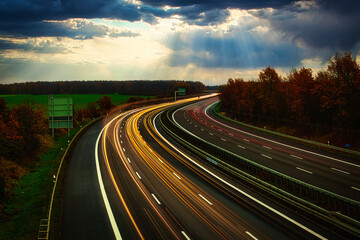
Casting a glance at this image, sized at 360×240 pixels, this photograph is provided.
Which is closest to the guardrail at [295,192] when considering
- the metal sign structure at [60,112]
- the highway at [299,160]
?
the highway at [299,160]

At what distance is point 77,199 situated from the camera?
65.5ft

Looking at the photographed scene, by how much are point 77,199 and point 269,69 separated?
2283 inches

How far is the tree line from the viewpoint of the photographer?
3959 centimetres

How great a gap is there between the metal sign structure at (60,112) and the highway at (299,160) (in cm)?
2434

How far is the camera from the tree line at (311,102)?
39594mm

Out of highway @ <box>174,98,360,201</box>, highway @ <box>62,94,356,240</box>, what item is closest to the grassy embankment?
highway @ <box>62,94,356,240</box>

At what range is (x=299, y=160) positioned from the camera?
98.8 ft

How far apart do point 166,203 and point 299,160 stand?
62.4ft

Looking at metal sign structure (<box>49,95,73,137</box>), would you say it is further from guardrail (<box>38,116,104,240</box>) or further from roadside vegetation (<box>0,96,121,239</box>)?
guardrail (<box>38,116,104,240</box>)

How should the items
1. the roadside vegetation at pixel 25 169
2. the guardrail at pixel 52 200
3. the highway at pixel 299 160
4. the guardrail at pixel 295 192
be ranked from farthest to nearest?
the highway at pixel 299 160, the roadside vegetation at pixel 25 169, the guardrail at pixel 295 192, the guardrail at pixel 52 200

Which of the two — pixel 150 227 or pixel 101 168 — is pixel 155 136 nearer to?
pixel 101 168

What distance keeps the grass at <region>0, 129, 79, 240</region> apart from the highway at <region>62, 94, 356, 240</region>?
6.42 feet

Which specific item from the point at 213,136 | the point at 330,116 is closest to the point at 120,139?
the point at 213,136

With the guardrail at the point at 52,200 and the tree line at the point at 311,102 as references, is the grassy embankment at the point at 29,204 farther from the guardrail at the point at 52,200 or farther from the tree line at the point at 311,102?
the tree line at the point at 311,102
